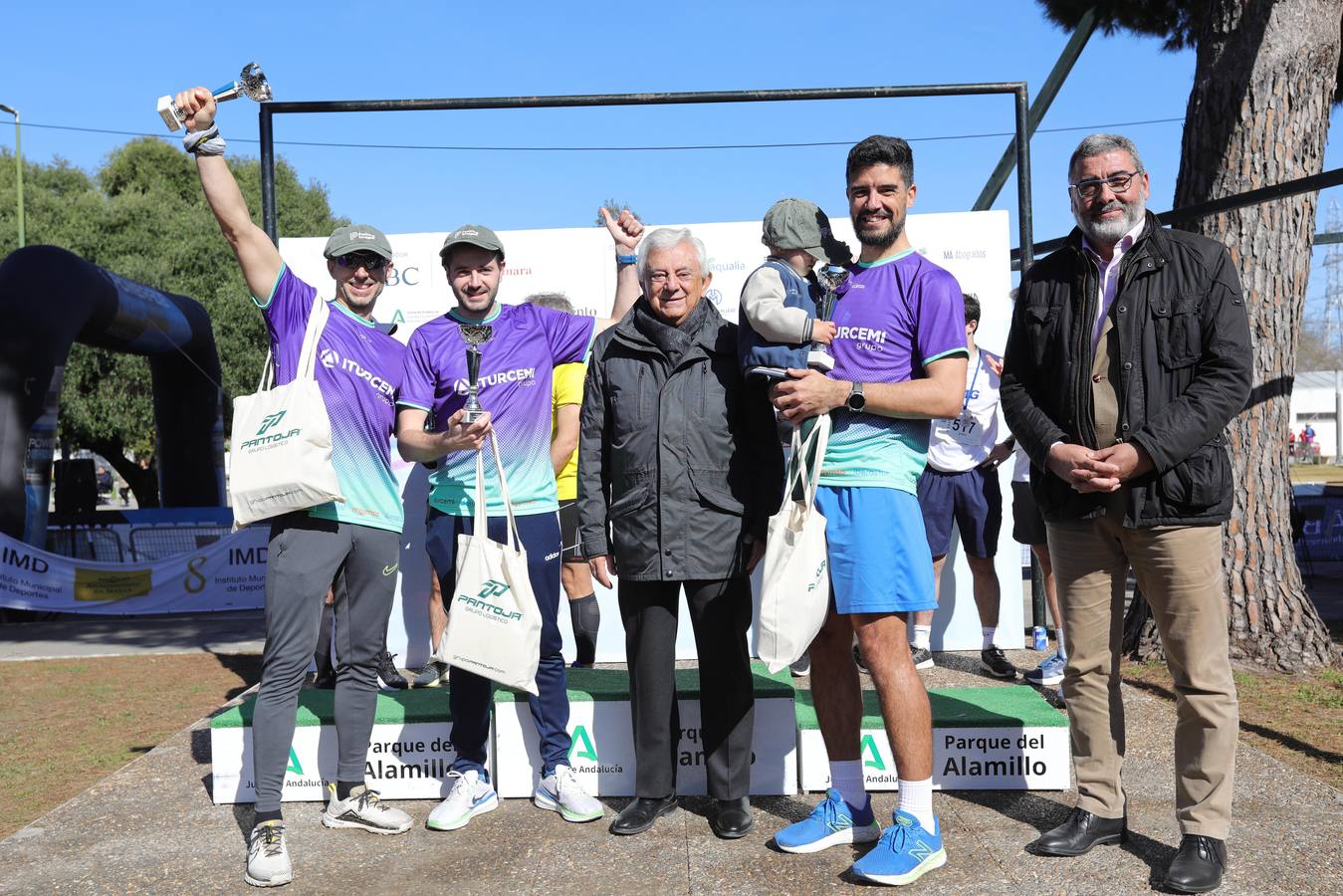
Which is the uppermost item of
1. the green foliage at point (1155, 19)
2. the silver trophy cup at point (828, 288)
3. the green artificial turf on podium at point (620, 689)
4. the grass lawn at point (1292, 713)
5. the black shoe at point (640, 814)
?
the green foliage at point (1155, 19)

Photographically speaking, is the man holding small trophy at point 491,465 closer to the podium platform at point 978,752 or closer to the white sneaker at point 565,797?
the white sneaker at point 565,797

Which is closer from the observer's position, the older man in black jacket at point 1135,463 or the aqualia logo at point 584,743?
the older man in black jacket at point 1135,463

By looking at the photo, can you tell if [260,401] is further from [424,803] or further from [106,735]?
[106,735]

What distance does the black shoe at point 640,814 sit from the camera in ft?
11.9

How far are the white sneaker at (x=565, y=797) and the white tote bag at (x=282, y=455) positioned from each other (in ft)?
4.43

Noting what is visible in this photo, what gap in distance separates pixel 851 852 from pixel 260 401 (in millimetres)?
2362

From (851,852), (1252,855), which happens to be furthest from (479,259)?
(1252,855)

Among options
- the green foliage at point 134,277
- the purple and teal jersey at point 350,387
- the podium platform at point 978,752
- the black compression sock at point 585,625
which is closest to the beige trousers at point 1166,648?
the podium platform at point 978,752

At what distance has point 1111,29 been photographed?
924 centimetres

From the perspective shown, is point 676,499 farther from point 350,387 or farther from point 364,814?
point 364,814

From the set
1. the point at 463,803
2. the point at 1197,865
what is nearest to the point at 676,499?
the point at 463,803

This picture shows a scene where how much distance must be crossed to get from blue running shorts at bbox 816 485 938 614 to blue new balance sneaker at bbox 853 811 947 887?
0.66 meters

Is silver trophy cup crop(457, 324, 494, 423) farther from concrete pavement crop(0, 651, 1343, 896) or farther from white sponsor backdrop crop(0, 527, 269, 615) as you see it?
white sponsor backdrop crop(0, 527, 269, 615)

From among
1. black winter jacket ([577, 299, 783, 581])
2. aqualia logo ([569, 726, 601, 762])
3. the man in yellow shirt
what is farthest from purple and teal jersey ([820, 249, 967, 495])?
the man in yellow shirt
